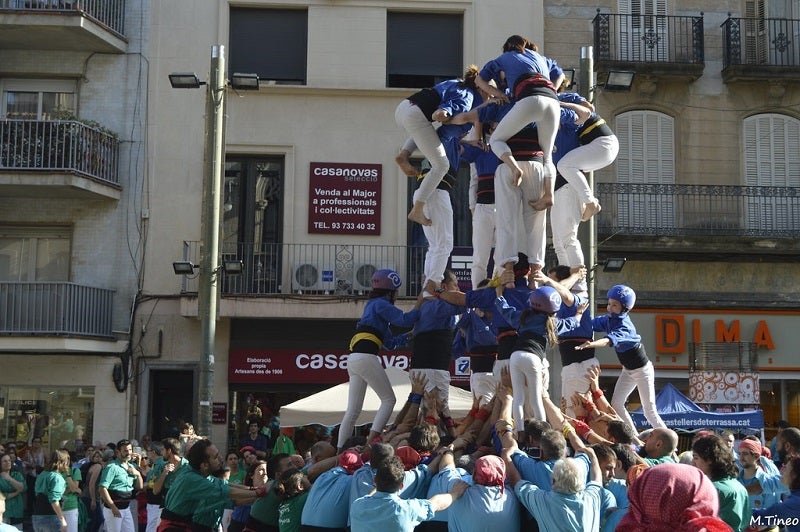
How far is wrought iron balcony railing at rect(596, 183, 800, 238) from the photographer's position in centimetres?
2444

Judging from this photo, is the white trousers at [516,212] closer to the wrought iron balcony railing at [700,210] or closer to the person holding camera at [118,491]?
the person holding camera at [118,491]

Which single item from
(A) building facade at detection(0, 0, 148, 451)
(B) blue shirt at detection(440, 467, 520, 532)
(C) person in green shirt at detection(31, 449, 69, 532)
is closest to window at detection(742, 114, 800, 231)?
(A) building facade at detection(0, 0, 148, 451)

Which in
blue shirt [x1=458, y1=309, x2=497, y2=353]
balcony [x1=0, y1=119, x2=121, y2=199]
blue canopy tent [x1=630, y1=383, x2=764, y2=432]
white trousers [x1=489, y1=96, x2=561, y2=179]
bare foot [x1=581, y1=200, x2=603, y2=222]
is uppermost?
balcony [x1=0, y1=119, x2=121, y2=199]

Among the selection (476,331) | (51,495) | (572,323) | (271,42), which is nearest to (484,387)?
(476,331)

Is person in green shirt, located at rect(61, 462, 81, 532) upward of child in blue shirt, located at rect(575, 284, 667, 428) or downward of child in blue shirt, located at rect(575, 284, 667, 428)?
downward

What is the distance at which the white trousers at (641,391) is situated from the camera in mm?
11672

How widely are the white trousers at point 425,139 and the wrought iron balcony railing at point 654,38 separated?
14.9 meters

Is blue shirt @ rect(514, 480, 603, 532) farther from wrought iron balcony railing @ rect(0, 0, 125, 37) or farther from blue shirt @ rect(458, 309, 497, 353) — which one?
wrought iron balcony railing @ rect(0, 0, 125, 37)

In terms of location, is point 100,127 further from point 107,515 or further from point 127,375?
point 107,515

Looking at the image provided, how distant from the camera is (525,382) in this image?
10.1 meters

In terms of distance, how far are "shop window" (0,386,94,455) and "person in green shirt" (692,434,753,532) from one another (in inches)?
746

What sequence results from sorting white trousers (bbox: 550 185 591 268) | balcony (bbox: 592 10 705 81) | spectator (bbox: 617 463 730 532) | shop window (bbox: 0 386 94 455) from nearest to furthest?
1. spectator (bbox: 617 463 730 532)
2. white trousers (bbox: 550 185 591 268)
3. shop window (bbox: 0 386 94 455)
4. balcony (bbox: 592 10 705 81)

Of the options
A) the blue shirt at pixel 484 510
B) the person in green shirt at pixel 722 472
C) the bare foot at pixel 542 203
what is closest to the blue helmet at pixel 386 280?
the bare foot at pixel 542 203

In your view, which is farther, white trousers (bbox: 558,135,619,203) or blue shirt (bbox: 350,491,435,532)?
white trousers (bbox: 558,135,619,203)
